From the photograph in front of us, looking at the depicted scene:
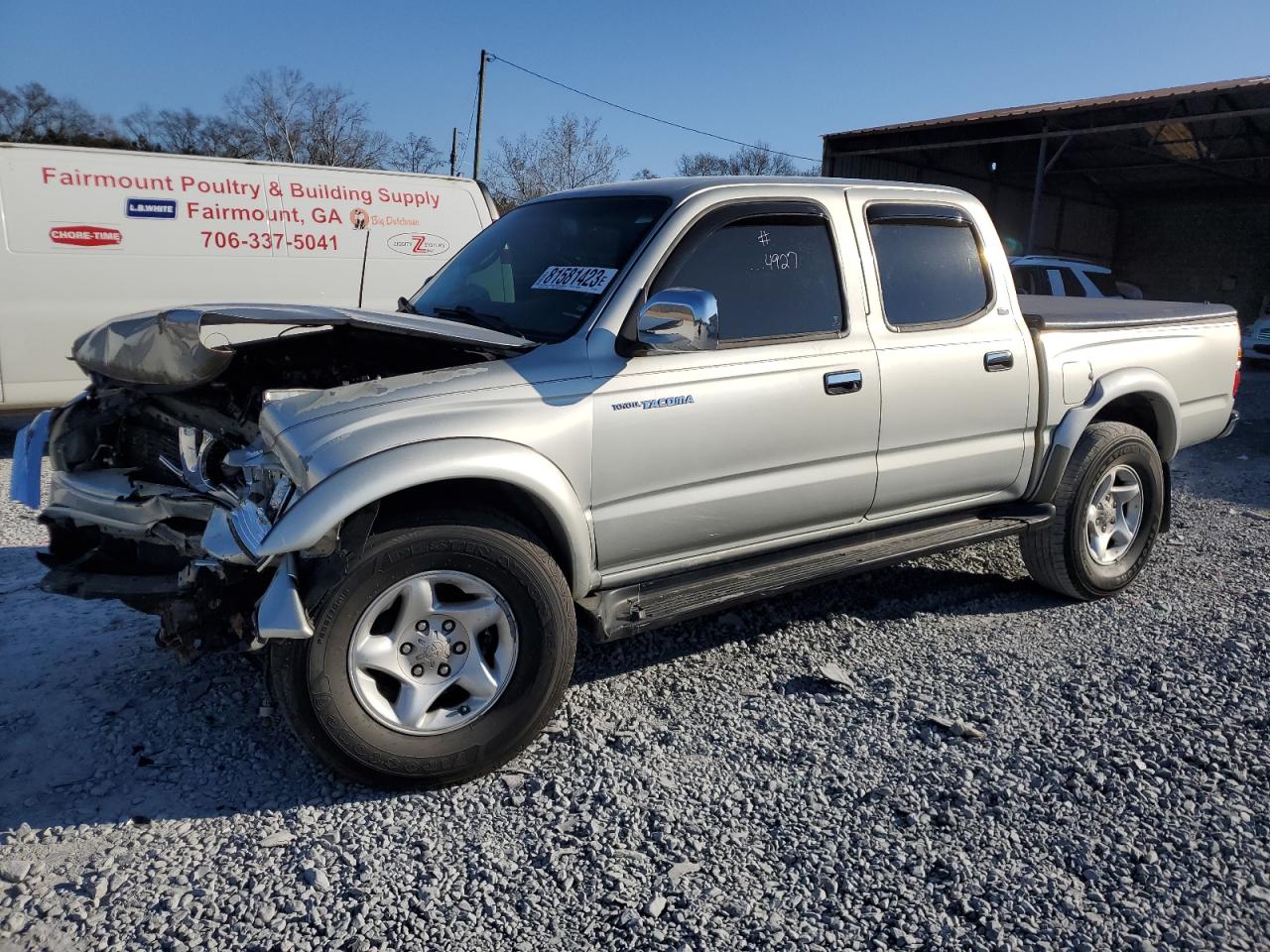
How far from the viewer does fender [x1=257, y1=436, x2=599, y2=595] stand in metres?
2.70

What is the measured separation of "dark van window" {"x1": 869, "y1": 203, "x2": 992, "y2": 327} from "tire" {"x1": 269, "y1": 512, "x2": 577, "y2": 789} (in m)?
1.96

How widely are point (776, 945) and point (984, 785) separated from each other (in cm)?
107

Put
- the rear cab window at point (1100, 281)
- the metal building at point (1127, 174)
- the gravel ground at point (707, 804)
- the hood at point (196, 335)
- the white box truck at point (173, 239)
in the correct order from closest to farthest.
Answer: the gravel ground at point (707, 804)
the hood at point (196, 335)
the white box truck at point (173, 239)
the rear cab window at point (1100, 281)
the metal building at point (1127, 174)

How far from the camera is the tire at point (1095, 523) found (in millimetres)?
4574

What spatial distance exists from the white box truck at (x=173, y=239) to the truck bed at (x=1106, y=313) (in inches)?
197

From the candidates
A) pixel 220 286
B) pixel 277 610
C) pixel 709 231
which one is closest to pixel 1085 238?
pixel 220 286

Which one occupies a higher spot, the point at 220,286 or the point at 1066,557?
the point at 220,286

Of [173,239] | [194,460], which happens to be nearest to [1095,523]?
[194,460]

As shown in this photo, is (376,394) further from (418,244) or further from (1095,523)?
(418,244)

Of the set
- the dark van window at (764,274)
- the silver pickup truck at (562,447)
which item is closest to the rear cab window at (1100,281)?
the silver pickup truck at (562,447)

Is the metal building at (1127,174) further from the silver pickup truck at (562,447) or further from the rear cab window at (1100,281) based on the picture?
the silver pickup truck at (562,447)

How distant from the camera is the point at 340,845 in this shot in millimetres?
2736

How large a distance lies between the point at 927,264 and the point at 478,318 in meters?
1.98

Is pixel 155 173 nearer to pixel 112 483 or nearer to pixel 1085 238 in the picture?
pixel 112 483
